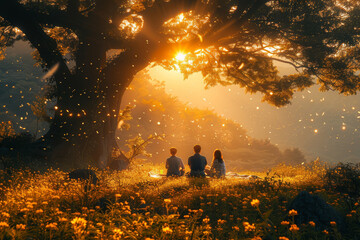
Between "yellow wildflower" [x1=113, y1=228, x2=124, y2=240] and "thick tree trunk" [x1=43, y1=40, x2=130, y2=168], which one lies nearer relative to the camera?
"yellow wildflower" [x1=113, y1=228, x2=124, y2=240]

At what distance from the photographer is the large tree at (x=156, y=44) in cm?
1360

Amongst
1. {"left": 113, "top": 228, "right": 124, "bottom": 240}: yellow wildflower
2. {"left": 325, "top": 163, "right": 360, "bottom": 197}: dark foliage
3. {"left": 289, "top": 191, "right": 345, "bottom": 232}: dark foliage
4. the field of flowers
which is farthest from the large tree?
{"left": 113, "top": 228, "right": 124, "bottom": 240}: yellow wildflower

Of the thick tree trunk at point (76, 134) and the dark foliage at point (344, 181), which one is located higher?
the thick tree trunk at point (76, 134)

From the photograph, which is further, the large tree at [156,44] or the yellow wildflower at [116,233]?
the large tree at [156,44]

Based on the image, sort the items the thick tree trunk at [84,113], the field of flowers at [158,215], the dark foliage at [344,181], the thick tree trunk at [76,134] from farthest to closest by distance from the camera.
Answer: the thick tree trunk at [84,113] < the thick tree trunk at [76,134] < the dark foliage at [344,181] < the field of flowers at [158,215]

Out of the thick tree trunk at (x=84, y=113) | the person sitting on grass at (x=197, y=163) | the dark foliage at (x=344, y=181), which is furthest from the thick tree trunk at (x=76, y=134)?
the dark foliage at (x=344, y=181)

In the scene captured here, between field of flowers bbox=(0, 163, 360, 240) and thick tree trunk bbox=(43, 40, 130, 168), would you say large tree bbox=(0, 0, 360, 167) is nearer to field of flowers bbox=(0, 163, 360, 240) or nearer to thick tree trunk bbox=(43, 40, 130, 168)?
thick tree trunk bbox=(43, 40, 130, 168)

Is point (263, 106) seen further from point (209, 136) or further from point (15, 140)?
point (15, 140)

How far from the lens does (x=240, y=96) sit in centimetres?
12725

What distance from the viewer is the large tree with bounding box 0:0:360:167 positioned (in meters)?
13.6

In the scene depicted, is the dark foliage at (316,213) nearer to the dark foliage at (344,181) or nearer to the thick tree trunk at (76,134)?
the dark foliage at (344,181)

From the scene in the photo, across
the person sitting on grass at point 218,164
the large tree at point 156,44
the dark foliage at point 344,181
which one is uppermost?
the large tree at point 156,44

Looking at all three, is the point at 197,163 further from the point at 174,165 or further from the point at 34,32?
the point at 34,32

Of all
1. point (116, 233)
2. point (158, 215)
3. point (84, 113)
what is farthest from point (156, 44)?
point (116, 233)
